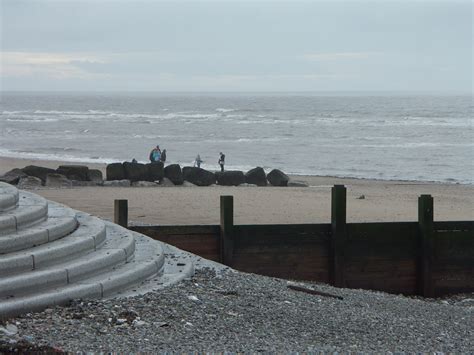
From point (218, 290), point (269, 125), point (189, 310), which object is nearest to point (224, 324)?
point (189, 310)

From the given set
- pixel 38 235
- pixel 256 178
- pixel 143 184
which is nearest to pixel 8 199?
pixel 38 235

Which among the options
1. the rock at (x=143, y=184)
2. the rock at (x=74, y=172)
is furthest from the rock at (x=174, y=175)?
the rock at (x=74, y=172)

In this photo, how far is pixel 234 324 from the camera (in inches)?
345

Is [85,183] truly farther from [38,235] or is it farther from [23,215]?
[38,235]

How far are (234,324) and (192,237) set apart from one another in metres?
4.89

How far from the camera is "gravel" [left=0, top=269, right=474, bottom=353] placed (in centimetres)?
783

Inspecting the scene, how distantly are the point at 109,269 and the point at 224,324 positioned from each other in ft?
5.70

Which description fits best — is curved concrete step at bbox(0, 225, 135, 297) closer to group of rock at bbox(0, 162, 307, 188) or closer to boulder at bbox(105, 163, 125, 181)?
group of rock at bbox(0, 162, 307, 188)

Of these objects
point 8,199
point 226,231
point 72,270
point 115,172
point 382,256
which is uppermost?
point 8,199

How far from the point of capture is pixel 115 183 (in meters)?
30.6

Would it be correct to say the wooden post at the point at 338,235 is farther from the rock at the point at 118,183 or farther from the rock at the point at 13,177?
the rock at the point at 13,177

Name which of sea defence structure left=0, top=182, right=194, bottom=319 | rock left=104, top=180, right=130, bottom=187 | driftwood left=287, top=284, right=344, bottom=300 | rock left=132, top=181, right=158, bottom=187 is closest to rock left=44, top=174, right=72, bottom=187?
rock left=104, top=180, right=130, bottom=187

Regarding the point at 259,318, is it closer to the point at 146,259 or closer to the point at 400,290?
the point at 146,259

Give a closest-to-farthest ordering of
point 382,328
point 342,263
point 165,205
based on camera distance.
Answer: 1. point 382,328
2. point 342,263
3. point 165,205
